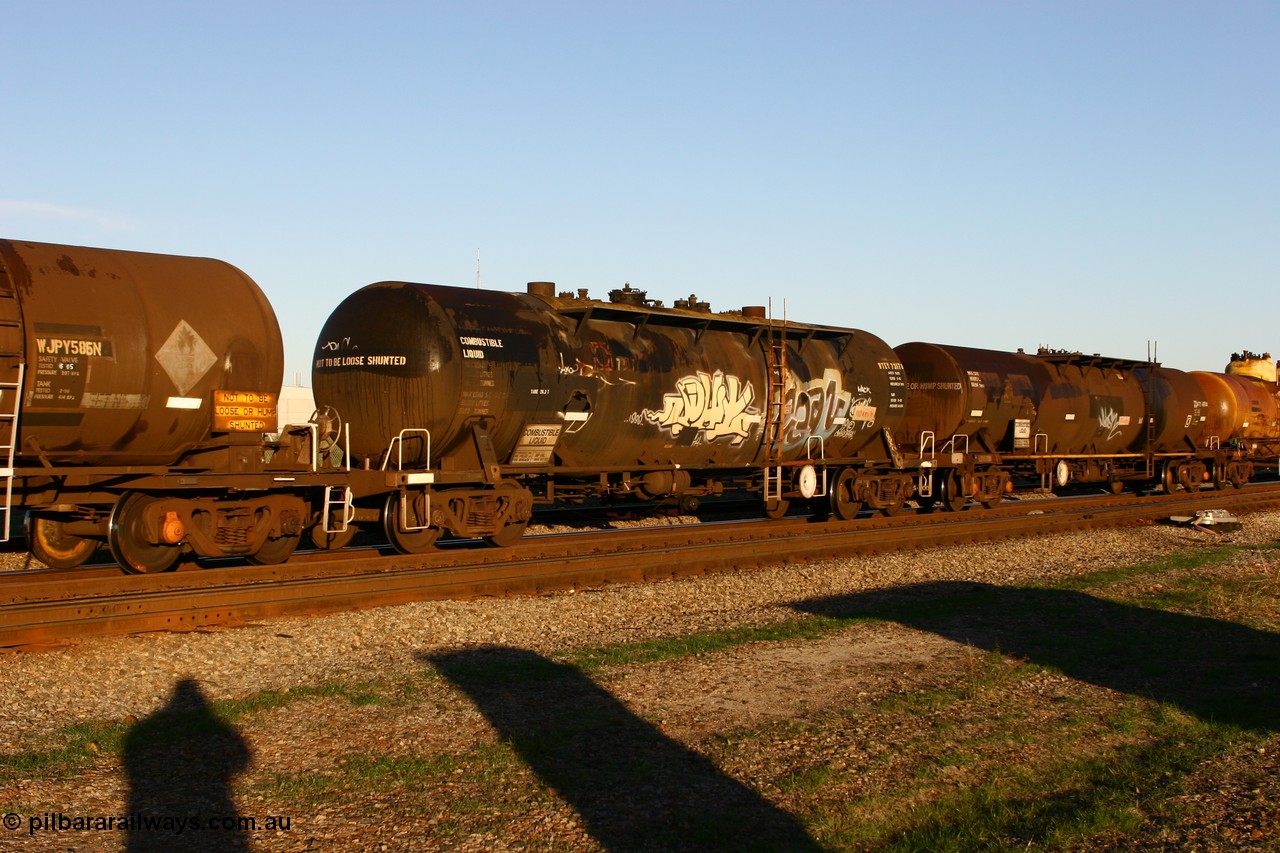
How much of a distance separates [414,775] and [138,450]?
7398mm

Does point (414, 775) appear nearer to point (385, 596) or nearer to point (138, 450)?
point (385, 596)

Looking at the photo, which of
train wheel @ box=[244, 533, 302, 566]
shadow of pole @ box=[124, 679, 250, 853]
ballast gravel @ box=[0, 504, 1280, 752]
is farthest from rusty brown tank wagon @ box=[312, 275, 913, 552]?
shadow of pole @ box=[124, 679, 250, 853]

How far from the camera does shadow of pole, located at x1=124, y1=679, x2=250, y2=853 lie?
219 inches

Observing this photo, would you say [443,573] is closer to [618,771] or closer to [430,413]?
[430,413]

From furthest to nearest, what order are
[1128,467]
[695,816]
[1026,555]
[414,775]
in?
[1128,467] < [1026,555] < [414,775] < [695,816]

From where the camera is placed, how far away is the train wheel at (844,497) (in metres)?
22.3

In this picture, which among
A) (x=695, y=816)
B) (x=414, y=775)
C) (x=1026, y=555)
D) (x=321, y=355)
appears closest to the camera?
(x=695, y=816)

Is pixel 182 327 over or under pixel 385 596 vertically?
over

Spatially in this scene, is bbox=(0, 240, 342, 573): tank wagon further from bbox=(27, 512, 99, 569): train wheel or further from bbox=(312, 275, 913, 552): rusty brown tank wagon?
bbox=(312, 275, 913, 552): rusty brown tank wagon

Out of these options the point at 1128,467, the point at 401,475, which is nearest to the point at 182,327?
the point at 401,475

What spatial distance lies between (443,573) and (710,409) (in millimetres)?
6921

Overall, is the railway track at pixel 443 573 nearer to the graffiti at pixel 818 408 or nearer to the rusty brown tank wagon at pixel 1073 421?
the graffiti at pixel 818 408

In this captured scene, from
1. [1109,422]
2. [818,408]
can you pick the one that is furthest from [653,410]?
[1109,422]

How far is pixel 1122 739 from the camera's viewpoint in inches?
295
